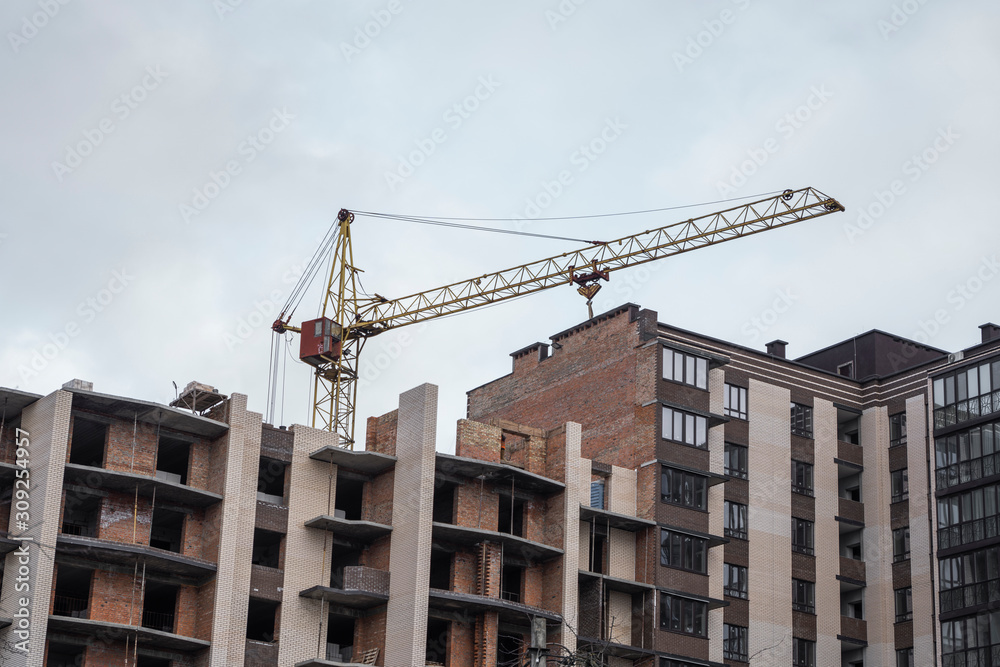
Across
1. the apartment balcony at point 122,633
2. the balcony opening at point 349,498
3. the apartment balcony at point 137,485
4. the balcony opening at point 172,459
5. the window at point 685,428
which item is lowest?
the apartment balcony at point 122,633

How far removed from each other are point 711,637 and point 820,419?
572 inches

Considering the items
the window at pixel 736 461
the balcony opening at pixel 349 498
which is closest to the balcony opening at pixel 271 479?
the balcony opening at pixel 349 498

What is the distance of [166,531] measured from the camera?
64.8 metres

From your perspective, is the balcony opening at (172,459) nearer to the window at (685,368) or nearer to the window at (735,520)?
the window at (685,368)

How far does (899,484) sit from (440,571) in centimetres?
2546

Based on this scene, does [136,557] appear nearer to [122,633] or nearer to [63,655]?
[122,633]

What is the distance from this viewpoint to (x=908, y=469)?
78.4 m

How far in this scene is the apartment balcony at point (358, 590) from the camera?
62250mm

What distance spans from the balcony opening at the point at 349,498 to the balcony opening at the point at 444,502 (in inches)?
137

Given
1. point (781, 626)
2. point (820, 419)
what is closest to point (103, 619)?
point (781, 626)

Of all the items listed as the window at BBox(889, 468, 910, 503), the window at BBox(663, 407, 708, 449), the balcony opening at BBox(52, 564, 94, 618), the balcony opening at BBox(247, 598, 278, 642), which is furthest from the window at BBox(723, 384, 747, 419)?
the balcony opening at BBox(52, 564, 94, 618)

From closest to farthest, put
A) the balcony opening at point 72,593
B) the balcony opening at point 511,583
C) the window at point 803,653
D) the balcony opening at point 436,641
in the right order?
the balcony opening at point 72,593, the balcony opening at point 436,641, the balcony opening at point 511,583, the window at point 803,653

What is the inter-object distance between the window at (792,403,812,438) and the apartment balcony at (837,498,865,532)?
389 centimetres

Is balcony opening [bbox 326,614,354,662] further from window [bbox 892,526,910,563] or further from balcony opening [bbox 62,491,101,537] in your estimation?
window [bbox 892,526,910,563]
